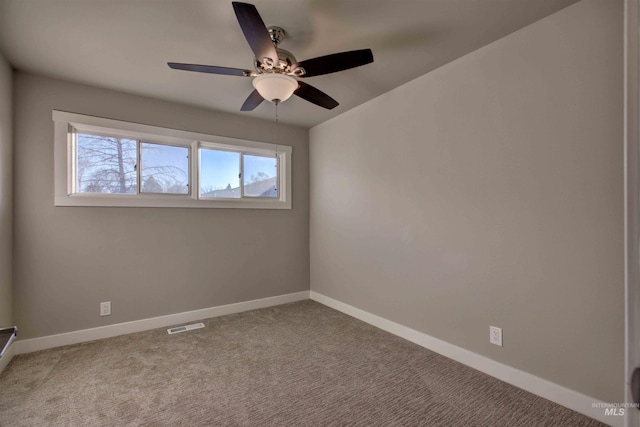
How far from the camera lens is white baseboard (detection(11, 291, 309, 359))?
2.67 meters

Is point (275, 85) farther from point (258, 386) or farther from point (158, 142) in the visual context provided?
point (258, 386)

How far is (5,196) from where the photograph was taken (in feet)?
8.00

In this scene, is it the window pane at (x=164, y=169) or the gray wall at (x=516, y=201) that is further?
the window pane at (x=164, y=169)

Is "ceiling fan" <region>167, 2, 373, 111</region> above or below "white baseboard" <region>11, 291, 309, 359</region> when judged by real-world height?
above

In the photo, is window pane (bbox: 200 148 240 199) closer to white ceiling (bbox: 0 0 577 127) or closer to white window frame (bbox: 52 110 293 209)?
white window frame (bbox: 52 110 293 209)

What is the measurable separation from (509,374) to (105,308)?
3.60m

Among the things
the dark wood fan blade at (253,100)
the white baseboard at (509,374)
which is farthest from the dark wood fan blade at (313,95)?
the white baseboard at (509,374)

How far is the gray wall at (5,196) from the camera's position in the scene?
7.79ft

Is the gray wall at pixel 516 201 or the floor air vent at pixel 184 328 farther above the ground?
the gray wall at pixel 516 201

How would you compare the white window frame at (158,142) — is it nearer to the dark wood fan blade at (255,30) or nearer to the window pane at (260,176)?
the window pane at (260,176)

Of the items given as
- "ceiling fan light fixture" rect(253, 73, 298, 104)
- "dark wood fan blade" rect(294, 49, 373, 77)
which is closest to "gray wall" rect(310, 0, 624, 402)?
"dark wood fan blade" rect(294, 49, 373, 77)

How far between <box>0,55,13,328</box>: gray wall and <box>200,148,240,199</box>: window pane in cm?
162

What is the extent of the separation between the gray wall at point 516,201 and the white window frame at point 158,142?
1.45m

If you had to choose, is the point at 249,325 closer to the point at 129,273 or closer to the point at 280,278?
the point at 280,278
